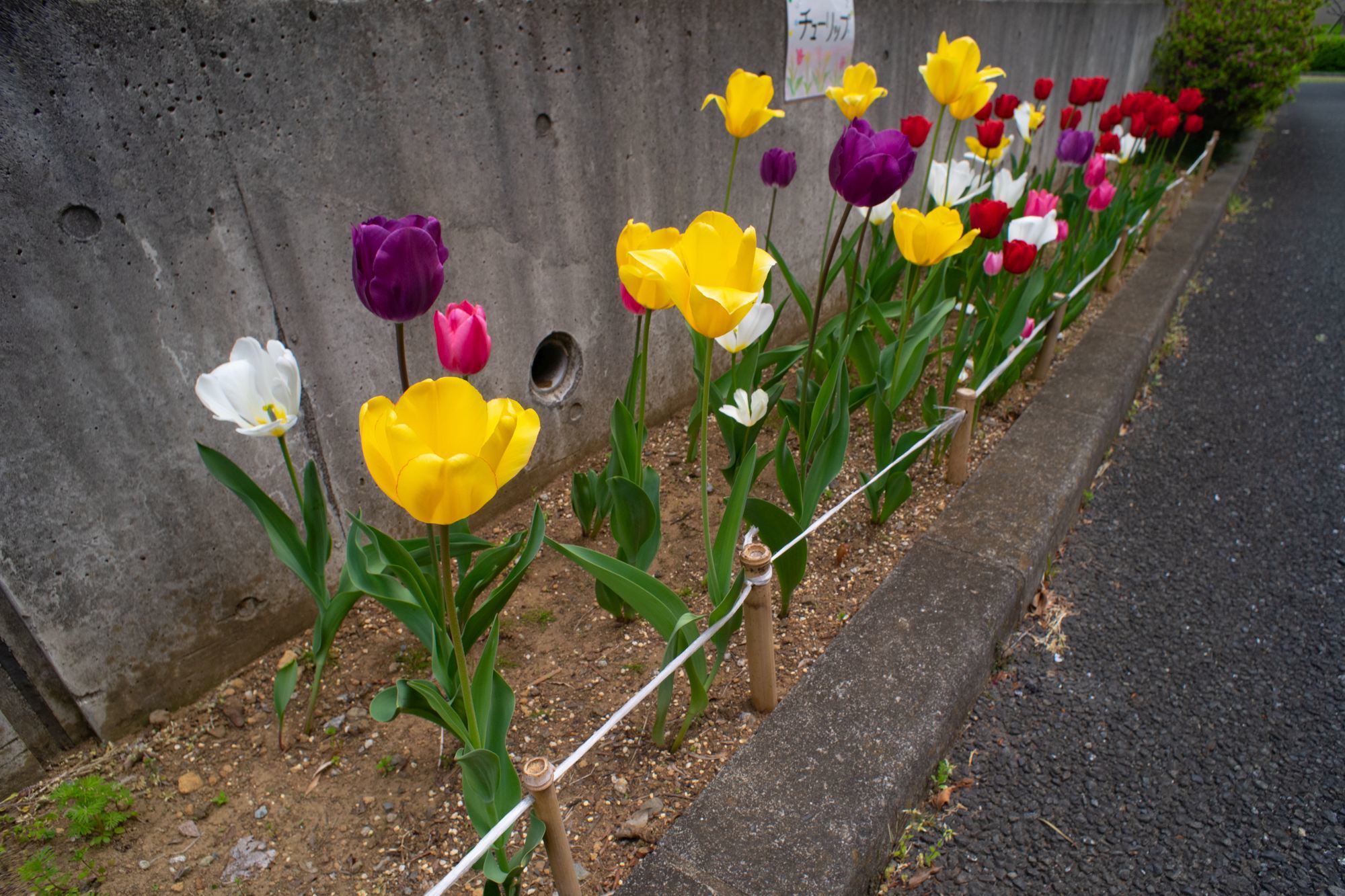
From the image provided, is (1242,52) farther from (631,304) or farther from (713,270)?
(713,270)

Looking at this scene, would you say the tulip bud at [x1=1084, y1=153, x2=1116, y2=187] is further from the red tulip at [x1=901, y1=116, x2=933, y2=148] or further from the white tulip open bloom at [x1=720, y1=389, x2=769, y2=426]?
the white tulip open bloom at [x1=720, y1=389, x2=769, y2=426]

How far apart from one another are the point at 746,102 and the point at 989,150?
122cm

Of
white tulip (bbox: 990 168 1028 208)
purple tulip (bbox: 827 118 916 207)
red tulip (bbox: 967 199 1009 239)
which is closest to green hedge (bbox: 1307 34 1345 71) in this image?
white tulip (bbox: 990 168 1028 208)

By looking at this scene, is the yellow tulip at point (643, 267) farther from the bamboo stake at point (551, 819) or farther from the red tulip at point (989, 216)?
the red tulip at point (989, 216)

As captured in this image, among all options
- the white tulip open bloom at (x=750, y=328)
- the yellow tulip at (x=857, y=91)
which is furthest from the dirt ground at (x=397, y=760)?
the yellow tulip at (x=857, y=91)

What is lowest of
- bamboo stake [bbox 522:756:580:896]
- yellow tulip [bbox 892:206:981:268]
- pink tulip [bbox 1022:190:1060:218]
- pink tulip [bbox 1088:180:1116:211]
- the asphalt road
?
the asphalt road

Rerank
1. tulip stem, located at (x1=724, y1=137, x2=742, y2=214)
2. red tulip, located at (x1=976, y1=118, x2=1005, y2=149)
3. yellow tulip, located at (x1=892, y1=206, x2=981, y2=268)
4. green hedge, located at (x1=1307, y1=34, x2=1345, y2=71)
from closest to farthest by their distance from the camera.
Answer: yellow tulip, located at (x1=892, y1=206, x2=981, y2=268), tulip stem, located at (x1=724, y1=137, x2=742, y2=214), red tulip, located at (x1=976, y1=118, x2=1005, y2=149), green hedge, located at (x1=1307, y1=34, x2=1345, y2=71)

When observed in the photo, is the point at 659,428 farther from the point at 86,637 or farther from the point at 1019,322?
the point at 86,637

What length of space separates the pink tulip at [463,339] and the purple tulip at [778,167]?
4.19ft

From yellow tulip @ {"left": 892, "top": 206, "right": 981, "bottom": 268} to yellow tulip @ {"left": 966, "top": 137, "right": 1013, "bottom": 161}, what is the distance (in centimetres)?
117

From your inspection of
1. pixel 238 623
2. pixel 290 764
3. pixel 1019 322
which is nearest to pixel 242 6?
pixel 238 623

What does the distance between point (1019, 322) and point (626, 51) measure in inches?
58.9

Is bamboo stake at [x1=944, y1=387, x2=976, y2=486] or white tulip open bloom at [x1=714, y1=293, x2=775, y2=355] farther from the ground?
white tulip open bloom at [x1=714, y1=293, x2=775, y2=355]

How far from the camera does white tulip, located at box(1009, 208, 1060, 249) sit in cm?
249
